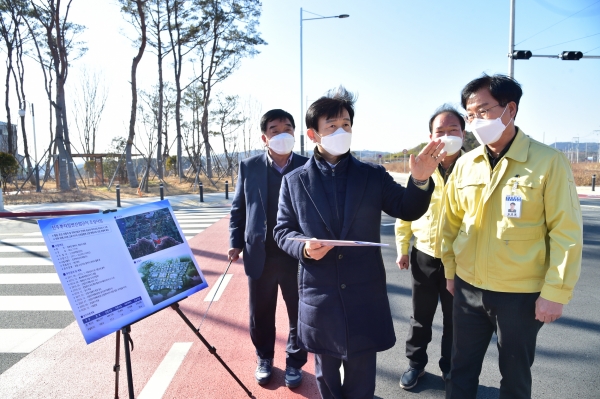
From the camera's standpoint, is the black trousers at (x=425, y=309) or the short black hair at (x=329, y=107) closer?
the short black hair at (x=329, y=107)

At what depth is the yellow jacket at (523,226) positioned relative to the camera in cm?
178

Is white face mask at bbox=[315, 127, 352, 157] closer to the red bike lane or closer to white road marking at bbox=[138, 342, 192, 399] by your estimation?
the red bike lane

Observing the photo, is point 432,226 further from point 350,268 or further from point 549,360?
point 549,360

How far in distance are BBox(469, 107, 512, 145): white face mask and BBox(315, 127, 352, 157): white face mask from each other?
0.68 m

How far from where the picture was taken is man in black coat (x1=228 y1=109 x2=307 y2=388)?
9.19 ft

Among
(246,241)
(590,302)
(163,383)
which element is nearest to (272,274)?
(246,241)

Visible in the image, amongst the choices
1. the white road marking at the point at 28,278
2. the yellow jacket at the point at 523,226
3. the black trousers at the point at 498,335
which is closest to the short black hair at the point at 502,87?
the yellow jacket at the point at 523,226

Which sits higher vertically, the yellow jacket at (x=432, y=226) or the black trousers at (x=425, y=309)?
the yellow jacket at (x=432, y=226)

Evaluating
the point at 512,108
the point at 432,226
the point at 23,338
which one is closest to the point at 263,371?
the point at 432,226

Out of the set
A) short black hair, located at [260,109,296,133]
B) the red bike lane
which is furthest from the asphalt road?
short black hair, located at [260,109,296,133]

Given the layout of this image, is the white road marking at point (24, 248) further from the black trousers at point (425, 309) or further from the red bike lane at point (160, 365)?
the black trousers at point (425, 309)

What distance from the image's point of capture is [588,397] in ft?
8.55

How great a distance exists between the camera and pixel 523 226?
6.23ft

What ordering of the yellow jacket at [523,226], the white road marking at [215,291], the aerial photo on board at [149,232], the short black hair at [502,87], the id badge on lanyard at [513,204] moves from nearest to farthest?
the yellow jacket at [523,226] < the id badge on lanyard at [513,204] < the short black hair at [502,87] < the aerial photo on board at [149,232] < the white road marking at [215,291]
